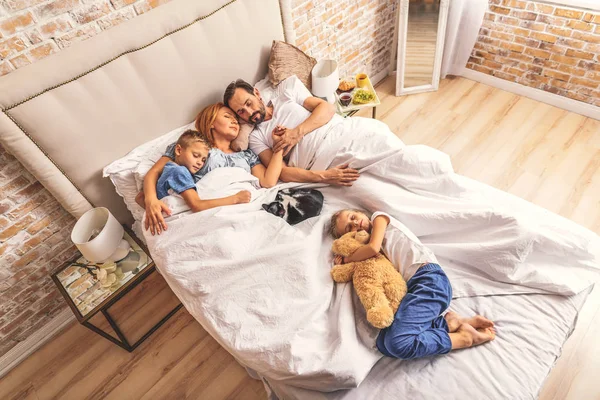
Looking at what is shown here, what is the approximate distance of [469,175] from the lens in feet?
7.66

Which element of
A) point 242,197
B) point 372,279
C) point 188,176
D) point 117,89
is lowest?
point 372,279

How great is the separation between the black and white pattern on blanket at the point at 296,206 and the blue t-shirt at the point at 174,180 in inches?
14.1

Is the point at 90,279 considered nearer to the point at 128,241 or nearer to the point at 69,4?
the point at 128,241

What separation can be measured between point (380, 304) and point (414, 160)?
0.69 m

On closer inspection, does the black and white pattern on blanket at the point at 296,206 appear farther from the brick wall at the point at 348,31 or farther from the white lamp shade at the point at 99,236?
the brick wall at the point at 348,31

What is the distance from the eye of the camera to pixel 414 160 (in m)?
1.56

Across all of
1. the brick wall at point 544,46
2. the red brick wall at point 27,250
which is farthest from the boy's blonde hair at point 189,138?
the brick wall at point 544,46

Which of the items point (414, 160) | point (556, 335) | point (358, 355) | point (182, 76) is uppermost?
point (182, 76)

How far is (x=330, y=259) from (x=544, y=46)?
95.2 inches

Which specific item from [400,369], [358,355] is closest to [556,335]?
[400,369]

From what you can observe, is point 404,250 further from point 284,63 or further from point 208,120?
point 284,63

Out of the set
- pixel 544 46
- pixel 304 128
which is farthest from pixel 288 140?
pixel 544 46

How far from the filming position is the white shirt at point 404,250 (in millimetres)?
1306

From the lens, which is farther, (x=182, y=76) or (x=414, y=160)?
(x=182, y=76)
